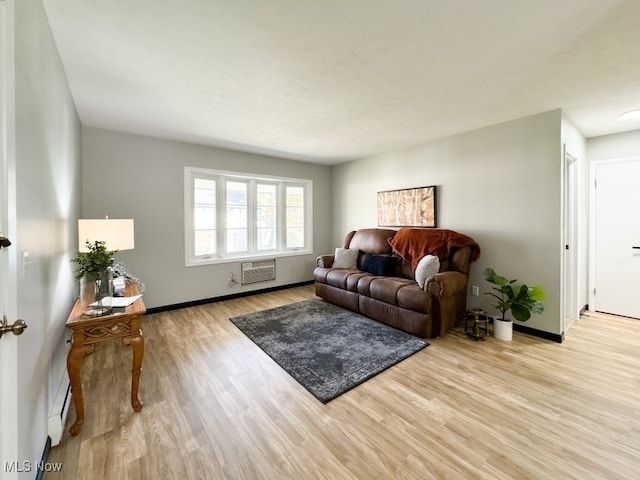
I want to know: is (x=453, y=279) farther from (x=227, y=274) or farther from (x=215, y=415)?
(x=227, y=274)

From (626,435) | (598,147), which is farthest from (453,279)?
A: (598,147)

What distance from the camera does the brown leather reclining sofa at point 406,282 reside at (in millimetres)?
2922

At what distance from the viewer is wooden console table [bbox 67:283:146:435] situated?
163 cm

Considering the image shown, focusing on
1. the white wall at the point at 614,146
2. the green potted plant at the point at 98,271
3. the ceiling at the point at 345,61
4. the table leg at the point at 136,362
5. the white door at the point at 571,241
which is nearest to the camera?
the ceiling at the point at 345,61

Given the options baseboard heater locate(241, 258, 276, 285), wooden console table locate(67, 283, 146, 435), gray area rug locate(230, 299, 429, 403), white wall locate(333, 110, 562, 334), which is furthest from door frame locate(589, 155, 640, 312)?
wooden console table locate(67, 283, 146, 435)

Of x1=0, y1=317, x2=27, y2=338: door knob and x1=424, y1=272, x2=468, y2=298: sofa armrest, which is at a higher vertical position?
x1=0, y1=317, x2=27, y2=338: door knob

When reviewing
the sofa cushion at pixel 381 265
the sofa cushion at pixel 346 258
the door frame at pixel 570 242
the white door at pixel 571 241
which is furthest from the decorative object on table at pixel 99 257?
the white door at pixel 571 241

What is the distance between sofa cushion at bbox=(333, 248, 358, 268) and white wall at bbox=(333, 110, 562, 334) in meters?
1.38

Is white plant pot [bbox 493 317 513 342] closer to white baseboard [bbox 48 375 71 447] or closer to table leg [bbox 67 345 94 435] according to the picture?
table leg [bbox 67 345 94 435]

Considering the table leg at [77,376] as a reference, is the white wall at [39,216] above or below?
above

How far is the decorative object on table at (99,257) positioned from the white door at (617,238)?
5.54 metres

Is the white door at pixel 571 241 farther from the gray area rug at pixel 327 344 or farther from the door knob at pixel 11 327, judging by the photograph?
the door knob at pixel 11 327

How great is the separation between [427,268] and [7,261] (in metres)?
3.22

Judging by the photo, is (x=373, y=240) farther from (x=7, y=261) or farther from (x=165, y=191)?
(x=7, y=261)
